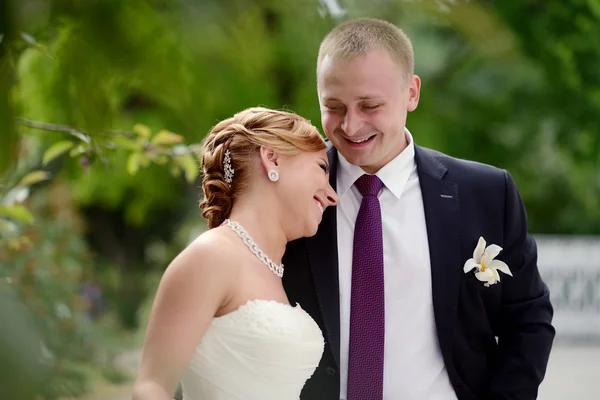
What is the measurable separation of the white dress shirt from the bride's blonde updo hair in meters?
0.34

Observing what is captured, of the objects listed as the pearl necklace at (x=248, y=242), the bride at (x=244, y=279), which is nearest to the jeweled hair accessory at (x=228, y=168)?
the bride at (x=244, y=279)

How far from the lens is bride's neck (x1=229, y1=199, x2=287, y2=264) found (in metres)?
2.74

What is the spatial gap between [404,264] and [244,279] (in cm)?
60

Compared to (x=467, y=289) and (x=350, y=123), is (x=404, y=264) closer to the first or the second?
(x=467, y=289)

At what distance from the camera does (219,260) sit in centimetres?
251

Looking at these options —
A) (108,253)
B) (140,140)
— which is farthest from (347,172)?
(108,253)

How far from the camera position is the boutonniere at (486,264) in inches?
112

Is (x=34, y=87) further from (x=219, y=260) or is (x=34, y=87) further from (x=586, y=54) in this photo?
(x=586, y=54)

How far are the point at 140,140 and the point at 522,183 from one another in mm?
14411

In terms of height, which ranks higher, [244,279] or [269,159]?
[269,159]

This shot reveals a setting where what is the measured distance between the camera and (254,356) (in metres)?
2.63

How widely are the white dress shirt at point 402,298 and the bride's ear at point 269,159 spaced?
39 centimetres

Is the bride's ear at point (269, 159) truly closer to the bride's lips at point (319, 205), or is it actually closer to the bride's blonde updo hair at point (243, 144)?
the bride's blonde updo hair at point (243, 144)

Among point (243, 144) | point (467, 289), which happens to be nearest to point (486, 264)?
point (467, 289)
